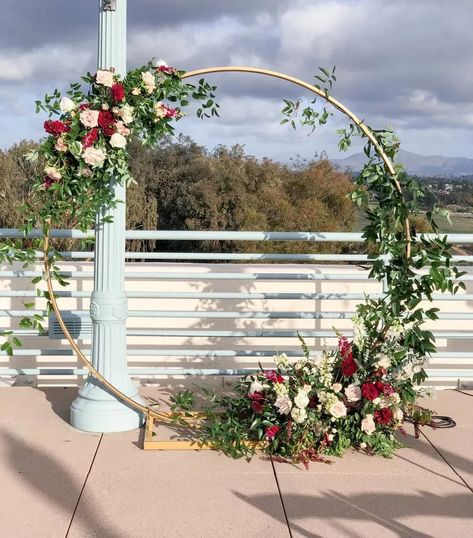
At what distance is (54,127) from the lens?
3.73 meters

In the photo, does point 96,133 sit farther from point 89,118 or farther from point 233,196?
point 233,196

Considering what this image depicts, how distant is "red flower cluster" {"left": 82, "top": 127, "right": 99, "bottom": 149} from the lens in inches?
147

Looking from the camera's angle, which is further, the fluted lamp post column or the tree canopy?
the tree canopy

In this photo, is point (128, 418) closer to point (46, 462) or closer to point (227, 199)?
point (46, 462)

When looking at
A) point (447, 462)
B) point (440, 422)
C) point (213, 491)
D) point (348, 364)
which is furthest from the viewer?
point (440, 422)

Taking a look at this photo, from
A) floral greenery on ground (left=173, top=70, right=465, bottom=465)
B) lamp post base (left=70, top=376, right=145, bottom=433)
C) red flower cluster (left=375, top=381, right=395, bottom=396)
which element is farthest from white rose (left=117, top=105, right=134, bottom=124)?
red flower cluster (left=375, top=381, right=395, bottom=396)

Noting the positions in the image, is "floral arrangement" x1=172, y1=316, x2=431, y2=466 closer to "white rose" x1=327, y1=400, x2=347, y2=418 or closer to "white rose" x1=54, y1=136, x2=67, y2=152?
"white rose" x1=327, y1=400, x2=347, y2=418

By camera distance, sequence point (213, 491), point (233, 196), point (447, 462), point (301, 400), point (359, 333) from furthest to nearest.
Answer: point (233, 196) → point (359, 333) → point (447, 462) → point (301, 400) → point (213, 491)

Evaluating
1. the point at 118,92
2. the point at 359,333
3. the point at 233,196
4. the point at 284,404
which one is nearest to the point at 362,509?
the point at 284,404

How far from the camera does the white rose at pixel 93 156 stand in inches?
146

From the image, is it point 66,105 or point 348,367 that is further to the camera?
point 348,367

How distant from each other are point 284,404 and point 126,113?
1830mm

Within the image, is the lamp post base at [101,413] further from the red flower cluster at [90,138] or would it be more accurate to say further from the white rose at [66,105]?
the white rose at [66,105]

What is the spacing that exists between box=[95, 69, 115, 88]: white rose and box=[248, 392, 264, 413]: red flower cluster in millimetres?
1925
